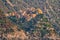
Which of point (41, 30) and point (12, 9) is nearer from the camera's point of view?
point (41, 30)

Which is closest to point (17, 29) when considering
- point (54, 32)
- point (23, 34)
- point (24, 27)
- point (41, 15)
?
point (23, 34)

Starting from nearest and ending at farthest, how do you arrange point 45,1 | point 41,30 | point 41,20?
1. point 41,30
2. point 41,20
3. point 45,1

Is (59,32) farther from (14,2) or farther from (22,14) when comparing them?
(14,2)

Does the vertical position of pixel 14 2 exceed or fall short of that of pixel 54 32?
it exceeds it

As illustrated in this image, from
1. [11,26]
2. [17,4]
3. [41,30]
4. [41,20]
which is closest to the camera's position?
[11,26]

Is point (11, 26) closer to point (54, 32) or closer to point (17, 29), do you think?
point (17, 29)

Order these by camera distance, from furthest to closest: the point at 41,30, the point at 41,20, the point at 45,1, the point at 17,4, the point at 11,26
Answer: the point at 45,1 → the point at 17,4 → the point at 41,20 → the point at 41,30 → the point at 11,26

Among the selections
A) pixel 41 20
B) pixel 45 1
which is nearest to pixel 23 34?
pixel 41 20
